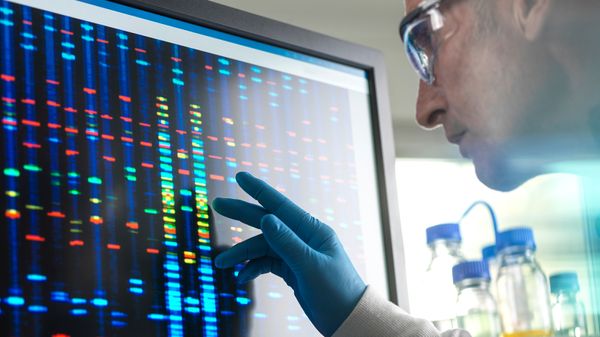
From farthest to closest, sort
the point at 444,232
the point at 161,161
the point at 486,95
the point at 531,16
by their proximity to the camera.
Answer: the point at 444,232, the point at 486,95, the point at 531,16, the point at 161,161

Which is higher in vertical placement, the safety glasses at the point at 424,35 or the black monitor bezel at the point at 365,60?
the safety glasses at the point at 424,35

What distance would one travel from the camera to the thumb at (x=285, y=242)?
70 cm

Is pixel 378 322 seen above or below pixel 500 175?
below

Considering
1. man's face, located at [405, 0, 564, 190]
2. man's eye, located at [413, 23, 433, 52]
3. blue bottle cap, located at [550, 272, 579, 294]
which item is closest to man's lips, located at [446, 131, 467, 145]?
man's face, located at [405, 0, 564, 190]

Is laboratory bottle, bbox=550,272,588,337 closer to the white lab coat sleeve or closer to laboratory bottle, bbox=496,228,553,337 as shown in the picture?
laboratory bottle, bbox=496,228,553,337

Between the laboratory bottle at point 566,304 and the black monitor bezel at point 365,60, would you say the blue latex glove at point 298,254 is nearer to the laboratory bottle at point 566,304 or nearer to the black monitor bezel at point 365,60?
the black monitor bezel at point 365,60

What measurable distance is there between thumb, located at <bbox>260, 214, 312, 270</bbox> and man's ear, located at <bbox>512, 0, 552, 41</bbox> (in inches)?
13.5

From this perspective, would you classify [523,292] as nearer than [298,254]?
No

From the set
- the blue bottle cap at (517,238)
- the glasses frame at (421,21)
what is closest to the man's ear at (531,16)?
the glasses frame at (421,21)

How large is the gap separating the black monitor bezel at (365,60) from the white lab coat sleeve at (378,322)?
0.06 metres

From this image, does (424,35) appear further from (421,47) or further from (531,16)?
(531,16)

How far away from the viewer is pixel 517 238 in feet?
3.17

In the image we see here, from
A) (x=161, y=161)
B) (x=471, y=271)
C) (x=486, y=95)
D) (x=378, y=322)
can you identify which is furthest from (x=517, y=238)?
(x=161, y=161)

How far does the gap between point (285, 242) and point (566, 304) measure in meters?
0.50
